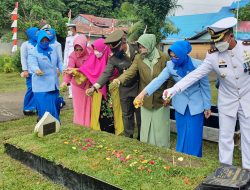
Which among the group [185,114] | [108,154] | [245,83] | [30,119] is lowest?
[30,119]

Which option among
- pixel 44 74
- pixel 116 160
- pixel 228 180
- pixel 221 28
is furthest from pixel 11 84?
pixel 228 180

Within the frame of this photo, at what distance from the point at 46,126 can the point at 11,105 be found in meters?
4.47

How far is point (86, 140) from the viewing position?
398 centimetres

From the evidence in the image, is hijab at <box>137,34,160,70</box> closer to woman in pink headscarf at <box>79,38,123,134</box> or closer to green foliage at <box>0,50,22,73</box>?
woman in pink headscarf at <box>79,38,123,134</box>

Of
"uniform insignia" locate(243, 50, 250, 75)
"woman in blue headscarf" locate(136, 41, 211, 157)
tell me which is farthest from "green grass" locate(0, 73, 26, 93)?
"uniform insignia" locate(243, 50, 250, 75)

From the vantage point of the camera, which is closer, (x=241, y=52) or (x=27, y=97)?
(x=241, y=52)

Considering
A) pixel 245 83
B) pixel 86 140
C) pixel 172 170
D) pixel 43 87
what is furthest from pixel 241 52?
pixel 43 87

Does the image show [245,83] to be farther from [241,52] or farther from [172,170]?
[172,170]

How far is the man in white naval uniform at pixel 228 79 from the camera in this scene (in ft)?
10.9

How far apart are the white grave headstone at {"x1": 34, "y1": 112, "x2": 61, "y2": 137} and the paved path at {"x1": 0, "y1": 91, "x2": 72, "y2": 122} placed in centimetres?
294

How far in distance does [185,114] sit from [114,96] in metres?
1.48

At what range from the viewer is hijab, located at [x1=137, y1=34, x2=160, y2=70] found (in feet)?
13.6

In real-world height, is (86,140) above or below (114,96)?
below

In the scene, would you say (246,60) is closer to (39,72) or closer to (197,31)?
(39,72)
